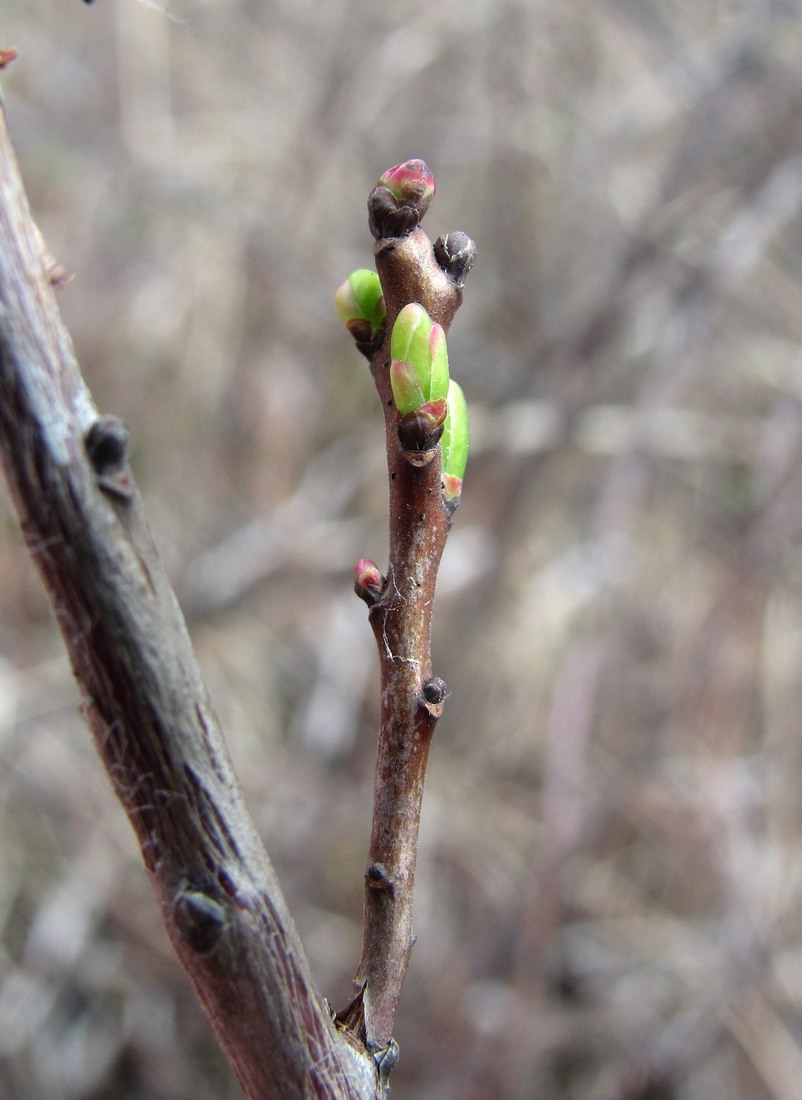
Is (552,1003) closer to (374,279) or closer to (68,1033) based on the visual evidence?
(68,1033)

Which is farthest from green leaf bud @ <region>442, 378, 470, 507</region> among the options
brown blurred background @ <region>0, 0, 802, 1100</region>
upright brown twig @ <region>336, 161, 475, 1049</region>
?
brown blurred background @ <region>0, 0, 802, 1100</region>

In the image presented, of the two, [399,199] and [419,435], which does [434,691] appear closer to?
[419,435]

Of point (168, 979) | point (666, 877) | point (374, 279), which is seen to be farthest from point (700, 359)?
point (374, 279)

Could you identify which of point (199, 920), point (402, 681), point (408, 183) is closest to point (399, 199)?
point (408, 183)

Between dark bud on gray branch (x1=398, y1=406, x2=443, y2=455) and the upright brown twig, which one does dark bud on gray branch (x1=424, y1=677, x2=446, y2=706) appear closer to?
the upright brown twig

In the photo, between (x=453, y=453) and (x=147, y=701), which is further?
(x=453, y=453)

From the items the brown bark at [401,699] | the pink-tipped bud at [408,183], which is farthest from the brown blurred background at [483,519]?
the pink-tipped bud at [408,183]
